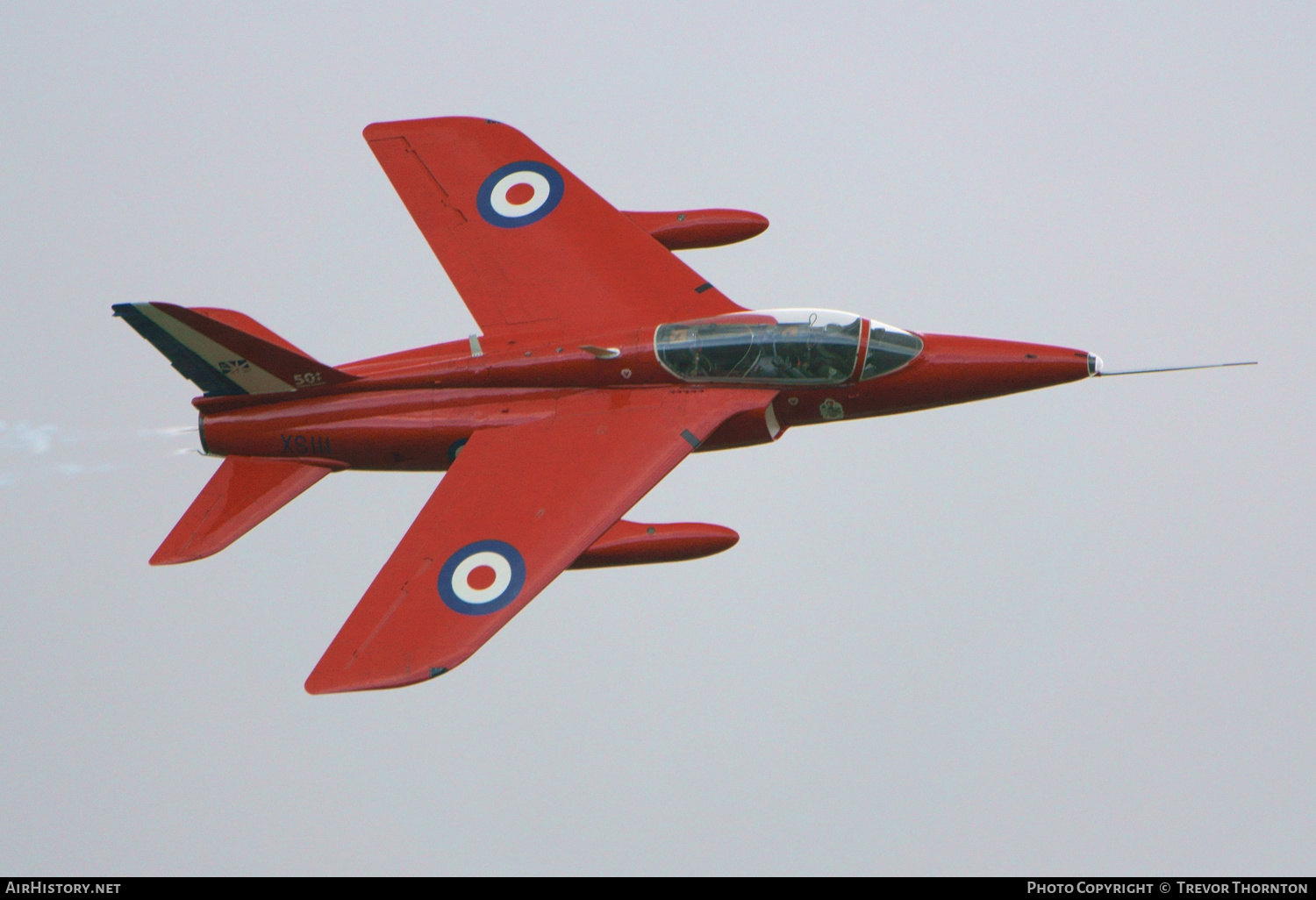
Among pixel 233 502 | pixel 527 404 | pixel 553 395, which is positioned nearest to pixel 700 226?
pixel 553 395

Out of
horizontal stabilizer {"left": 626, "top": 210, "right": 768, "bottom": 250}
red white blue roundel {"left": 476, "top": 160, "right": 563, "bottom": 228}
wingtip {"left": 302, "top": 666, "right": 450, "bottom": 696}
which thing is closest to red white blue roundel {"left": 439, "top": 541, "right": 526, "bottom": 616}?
wingtip {"left": 302, "top": 666, "right": 450, "bottom": 696}

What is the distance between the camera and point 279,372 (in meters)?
21.5

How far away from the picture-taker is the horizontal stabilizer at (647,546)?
20.9 metres

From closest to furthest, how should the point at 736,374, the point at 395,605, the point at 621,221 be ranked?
the point at 395,605 < the point at 736,374 < the point at 621,221

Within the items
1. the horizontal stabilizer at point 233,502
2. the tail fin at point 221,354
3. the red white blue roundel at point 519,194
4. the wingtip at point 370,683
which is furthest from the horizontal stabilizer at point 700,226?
the wingtip at point 370,683

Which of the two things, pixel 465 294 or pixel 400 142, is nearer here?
pixel 465 294

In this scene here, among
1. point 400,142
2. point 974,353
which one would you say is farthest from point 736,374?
point 400,142

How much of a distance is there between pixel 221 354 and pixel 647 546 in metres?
5.59

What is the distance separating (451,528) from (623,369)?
279 cm

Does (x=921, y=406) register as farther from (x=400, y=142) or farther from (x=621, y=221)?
(x=400, y=142)

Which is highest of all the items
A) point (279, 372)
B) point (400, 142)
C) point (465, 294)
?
point (400, 142)

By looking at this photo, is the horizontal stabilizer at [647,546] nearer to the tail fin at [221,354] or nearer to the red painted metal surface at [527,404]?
the red painted metal surface at [527,404]

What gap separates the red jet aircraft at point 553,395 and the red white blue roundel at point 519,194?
691 mm

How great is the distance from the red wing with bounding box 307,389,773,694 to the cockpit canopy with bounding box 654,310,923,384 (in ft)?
0.94
